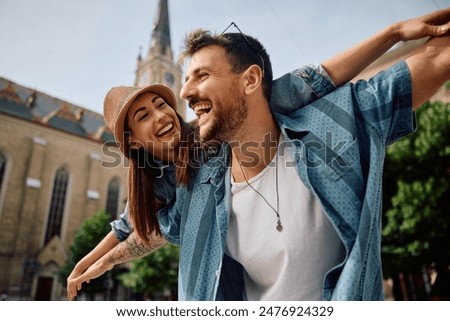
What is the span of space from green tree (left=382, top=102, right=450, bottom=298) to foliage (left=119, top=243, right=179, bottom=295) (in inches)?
228

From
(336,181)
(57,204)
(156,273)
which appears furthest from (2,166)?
(336,181)

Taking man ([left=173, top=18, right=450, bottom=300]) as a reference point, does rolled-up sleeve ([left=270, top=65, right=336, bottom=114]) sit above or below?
above

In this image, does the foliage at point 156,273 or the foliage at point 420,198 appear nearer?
the foliage at point 420,198

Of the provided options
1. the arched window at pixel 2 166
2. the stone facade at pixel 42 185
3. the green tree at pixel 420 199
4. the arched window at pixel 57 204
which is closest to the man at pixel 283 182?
the green tree at pixel 420 199

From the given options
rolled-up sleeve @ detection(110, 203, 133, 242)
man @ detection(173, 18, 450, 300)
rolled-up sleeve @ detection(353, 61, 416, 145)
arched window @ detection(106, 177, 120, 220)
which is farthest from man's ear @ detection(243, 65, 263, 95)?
arched window @ detection(106, 177, 120, 220)

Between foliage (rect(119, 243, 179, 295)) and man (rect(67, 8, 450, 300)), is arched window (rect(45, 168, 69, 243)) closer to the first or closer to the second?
foliage (rect(119, 243, 179, 295))

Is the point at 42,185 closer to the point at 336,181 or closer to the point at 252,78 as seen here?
the point at 252,78

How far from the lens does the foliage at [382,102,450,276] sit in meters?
4.77

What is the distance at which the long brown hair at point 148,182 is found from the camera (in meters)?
1.03

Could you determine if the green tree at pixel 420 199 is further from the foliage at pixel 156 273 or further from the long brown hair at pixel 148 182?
the foliage at pixel 156 273

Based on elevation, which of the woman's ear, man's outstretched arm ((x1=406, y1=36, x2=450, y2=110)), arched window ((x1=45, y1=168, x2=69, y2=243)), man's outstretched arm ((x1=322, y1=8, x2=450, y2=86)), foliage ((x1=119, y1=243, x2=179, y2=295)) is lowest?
foliage ((x1=119, y1=243, x2=179, y2=295))

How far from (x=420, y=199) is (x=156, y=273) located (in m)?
6.88

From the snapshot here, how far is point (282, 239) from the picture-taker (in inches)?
31.4
